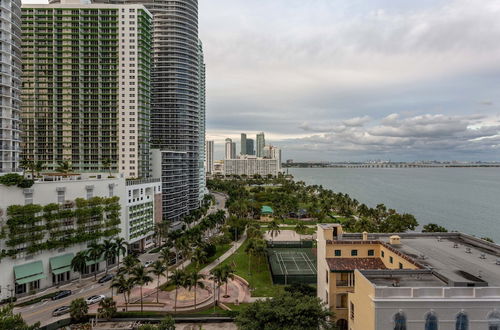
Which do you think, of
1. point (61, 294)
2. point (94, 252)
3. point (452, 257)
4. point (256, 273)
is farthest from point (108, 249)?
point (452, 257)

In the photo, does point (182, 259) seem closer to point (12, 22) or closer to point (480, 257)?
point (480, 257)

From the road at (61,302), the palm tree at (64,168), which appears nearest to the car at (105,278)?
the road at (61,302)

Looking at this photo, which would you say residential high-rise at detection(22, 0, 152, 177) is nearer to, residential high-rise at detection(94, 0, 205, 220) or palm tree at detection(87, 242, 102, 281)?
residential high-rise at detection(94, 0, 205, 220)

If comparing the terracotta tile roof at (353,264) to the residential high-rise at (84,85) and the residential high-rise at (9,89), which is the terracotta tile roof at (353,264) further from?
the residential high-rise at (84,85)

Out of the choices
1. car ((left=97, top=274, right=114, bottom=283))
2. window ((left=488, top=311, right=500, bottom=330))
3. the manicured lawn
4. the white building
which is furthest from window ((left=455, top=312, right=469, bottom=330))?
the white building

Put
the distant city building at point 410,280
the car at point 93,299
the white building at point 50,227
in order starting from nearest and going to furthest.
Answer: the distant city building at point 410,280
the car at point 93,299
the white building at point 50,227
